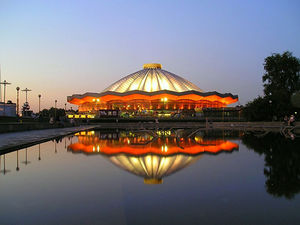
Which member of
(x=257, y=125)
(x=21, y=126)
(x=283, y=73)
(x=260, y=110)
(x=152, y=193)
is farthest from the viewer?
(x=283, y=73)

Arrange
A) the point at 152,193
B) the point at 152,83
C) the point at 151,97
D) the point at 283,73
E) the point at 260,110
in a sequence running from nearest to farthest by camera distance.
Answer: the point at 152,193 → the point at 260,110 → the point at 283,73 → the point at 151,97 → the point at 152,83

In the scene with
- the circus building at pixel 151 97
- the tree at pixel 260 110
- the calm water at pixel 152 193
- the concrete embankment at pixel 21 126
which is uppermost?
the circus building at pixel 151 97

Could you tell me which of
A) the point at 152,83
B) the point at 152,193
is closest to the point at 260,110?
the point at 152,193

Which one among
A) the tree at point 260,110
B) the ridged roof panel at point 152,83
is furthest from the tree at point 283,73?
the ridged roof panel at point 152,83

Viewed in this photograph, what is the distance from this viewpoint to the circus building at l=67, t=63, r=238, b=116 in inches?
2441

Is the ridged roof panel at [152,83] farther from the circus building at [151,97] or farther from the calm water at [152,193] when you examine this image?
the calm water at [152,193]

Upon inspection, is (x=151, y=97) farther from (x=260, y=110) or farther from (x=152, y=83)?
(x=260, y=110)

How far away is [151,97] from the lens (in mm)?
62250

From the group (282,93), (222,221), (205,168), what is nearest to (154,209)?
(222,221)

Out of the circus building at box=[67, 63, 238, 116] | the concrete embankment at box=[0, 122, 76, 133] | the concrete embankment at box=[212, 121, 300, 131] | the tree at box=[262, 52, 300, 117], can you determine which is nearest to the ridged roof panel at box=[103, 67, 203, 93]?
the circus building at box=[67, 63, 238, 116]

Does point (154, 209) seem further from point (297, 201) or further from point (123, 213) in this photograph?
point (297, 201)

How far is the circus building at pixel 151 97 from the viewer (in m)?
62.0

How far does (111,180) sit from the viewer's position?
17.8 ft

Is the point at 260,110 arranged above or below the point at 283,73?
below
